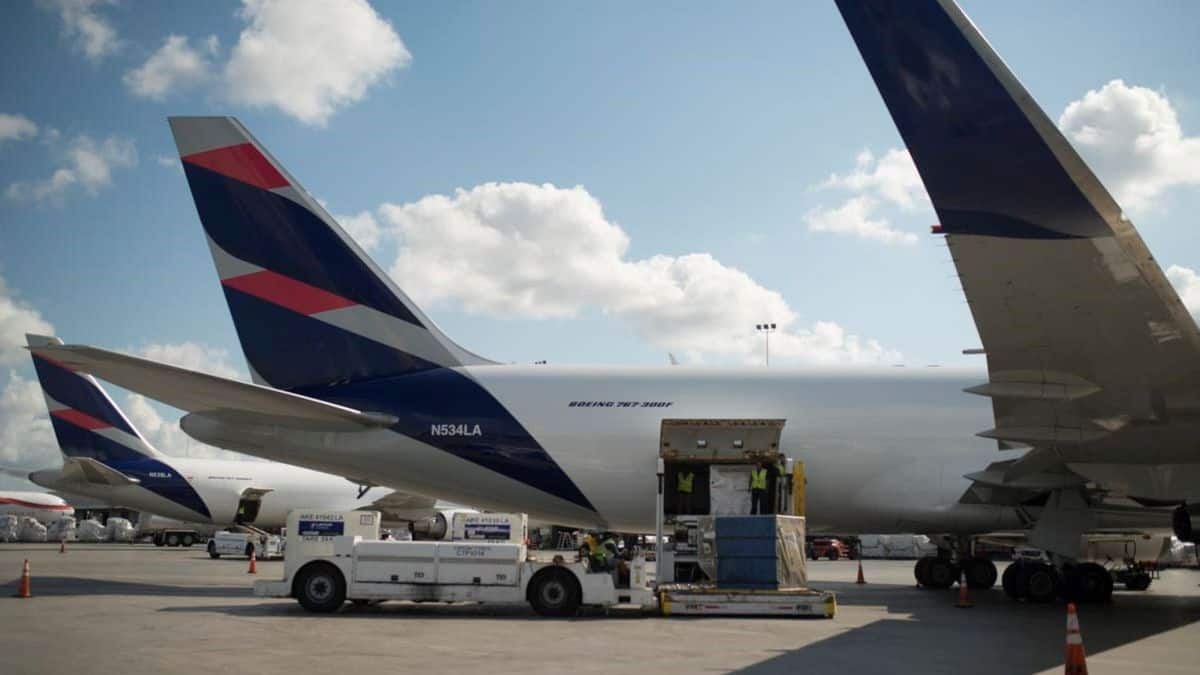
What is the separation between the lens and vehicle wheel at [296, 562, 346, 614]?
1526 cm

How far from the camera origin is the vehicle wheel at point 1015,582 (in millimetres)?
17812

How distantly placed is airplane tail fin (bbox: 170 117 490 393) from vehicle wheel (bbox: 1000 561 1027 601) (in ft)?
35.7

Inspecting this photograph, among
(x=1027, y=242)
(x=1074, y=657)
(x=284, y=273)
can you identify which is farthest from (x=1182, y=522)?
(x=284, y=273)

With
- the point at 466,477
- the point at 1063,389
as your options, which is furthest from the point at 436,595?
the point at 1063,389

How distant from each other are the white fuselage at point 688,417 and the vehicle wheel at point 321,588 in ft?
9.43

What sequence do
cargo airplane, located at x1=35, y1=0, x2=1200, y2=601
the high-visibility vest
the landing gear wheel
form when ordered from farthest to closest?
the high-visibility vest → the landing gear wheel → cargo airplane, located at x1=35, y1=0, x2=1200, y2=601

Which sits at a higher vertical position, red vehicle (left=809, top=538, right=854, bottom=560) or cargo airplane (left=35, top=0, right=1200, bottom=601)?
cargo airplane (left=35, top=0, right=1200, bottom=601)

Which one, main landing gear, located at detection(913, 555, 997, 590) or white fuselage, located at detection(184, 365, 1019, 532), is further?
main landing gear, located at detection(913, 555, 997, 590)

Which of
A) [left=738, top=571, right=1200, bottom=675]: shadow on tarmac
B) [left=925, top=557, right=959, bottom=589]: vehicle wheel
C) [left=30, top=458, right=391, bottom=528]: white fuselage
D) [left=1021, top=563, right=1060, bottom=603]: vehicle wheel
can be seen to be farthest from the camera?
[left=30, top=458, right=391, bottom=528]: white fuselage

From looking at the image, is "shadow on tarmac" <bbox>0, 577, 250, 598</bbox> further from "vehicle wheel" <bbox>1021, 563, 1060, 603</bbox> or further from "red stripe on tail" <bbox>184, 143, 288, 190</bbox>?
"vehicle wheel" <bbox>1021, 563, 1060, 603</bbox>

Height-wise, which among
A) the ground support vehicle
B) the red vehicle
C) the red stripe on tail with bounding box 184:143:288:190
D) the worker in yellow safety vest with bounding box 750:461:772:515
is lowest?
the red vehicle

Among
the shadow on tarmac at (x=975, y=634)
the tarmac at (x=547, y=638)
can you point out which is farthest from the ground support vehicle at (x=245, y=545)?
the shadow on tarmac at (x=975, y=634)

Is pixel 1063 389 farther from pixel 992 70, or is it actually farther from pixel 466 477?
pixel 466 477

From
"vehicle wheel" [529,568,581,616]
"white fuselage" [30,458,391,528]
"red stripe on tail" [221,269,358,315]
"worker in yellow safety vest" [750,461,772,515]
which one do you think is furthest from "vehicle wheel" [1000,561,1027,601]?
"white fuselage" [30,458,391,528]
